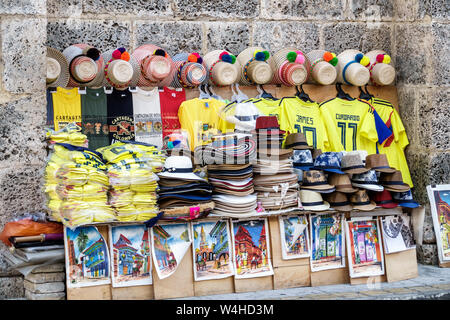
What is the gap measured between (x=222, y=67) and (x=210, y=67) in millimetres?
174

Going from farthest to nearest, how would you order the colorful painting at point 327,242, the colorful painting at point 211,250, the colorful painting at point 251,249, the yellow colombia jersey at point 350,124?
the yellow colombia jersey at point 350,124 → the colorful painting at point 327,242 → the colorful painting at point 251,249 → the colorful painting at point 211,250

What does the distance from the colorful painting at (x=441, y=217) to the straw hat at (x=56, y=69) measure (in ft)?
13.3

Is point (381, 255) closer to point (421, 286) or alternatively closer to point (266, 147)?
point (421, 286)

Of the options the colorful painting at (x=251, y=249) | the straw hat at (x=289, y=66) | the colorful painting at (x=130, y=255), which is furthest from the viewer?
the straw hat at (x=289, y=66)

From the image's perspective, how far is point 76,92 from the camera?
709 centimetres

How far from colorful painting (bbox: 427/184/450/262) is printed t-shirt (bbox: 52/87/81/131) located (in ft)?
12.7

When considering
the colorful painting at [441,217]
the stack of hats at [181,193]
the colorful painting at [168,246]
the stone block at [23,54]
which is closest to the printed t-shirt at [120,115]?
the stack of hats at [181,193]

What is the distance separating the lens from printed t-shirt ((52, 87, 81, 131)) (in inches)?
275

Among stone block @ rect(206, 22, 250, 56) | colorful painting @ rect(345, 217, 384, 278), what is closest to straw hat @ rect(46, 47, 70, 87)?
stone block @ rect(206, 22, 250, 56)

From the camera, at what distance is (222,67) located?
736 centimetres

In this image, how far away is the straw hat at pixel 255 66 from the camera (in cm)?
745

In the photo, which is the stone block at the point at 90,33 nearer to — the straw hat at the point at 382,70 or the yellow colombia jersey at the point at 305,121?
the yellow colombia jersey at the point at 305,121

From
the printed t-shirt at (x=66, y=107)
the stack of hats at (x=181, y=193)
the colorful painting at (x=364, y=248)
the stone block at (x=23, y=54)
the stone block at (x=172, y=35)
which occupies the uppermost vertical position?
the stone block at (x=172, y=35)

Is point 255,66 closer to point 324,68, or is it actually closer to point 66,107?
point 324,68
